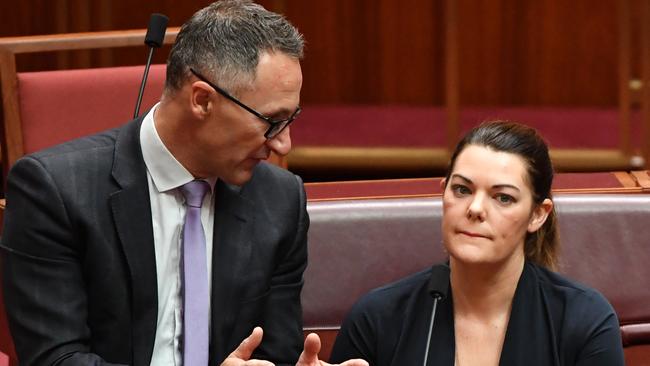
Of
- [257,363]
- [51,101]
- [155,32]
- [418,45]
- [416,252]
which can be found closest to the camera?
[257,363]

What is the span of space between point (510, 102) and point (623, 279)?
2.76ft

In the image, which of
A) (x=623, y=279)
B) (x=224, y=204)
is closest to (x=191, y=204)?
(x=224, y=204)

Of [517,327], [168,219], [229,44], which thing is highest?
[229,44]

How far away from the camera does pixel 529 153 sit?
843 millimetres

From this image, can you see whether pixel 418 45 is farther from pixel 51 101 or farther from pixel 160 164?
pixel 160 164

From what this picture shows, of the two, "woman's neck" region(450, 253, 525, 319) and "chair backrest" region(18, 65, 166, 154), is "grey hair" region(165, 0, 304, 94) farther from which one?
"chair backrest" region(18, 65, 166, 154)

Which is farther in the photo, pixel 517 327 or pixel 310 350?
pixel 517 327

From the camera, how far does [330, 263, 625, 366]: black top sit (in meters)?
0.82

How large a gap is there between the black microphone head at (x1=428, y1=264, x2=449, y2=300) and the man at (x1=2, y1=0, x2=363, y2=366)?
0.09m

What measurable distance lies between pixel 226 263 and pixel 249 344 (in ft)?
0.26

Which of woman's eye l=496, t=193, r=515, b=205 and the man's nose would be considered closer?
the man's nose

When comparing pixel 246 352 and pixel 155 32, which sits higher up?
pixel 155 32

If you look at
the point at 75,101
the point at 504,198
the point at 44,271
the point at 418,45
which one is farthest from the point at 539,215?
the point at 418,45

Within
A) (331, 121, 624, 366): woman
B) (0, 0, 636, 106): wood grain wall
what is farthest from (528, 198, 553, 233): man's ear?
(0, 0, 636, 106): wood grain wall
